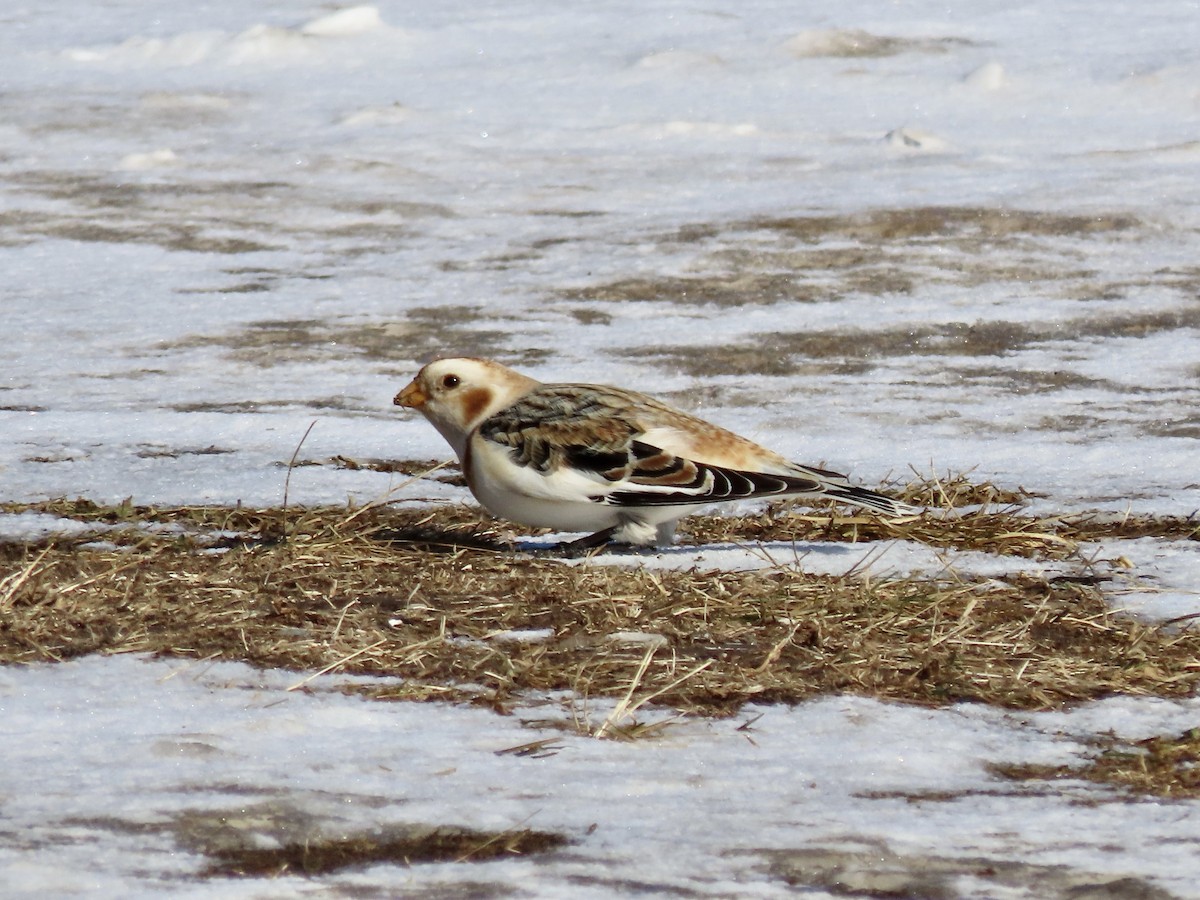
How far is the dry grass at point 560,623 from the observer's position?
13.2ft

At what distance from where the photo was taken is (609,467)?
5082mm

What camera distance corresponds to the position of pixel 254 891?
286 cm

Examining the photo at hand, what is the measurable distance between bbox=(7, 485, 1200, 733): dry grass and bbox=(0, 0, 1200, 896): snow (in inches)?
5.1

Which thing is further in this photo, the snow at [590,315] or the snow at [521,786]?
the snow at [590,315]

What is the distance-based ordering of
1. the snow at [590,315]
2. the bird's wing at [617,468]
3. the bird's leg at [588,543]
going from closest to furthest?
1. the snow at [590,315]
2. the bird's wing at [617,468]
3. the bird's leg at [588,543]

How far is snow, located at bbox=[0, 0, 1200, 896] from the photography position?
329 centimetres

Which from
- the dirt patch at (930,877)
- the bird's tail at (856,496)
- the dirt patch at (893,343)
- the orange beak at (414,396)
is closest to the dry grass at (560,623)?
the bird's tail at (856,496)

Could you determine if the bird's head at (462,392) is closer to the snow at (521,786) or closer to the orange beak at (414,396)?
the orange beak at (414,396)

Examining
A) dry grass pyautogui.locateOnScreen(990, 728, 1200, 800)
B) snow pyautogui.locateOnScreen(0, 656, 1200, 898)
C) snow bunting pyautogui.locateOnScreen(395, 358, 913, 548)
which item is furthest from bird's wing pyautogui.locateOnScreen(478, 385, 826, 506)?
dry grass pyautogui.locateOnScreen(990, 728, 1200, 800)

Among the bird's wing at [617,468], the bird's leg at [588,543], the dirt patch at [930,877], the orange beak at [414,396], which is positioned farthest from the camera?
the orange beak at [414,396]

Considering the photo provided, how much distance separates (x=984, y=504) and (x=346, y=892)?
326 centimetres

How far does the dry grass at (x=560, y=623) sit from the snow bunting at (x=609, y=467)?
18 centimetres

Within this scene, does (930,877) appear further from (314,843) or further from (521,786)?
(314,843)

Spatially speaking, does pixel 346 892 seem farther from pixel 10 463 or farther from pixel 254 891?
pixel 10 463
